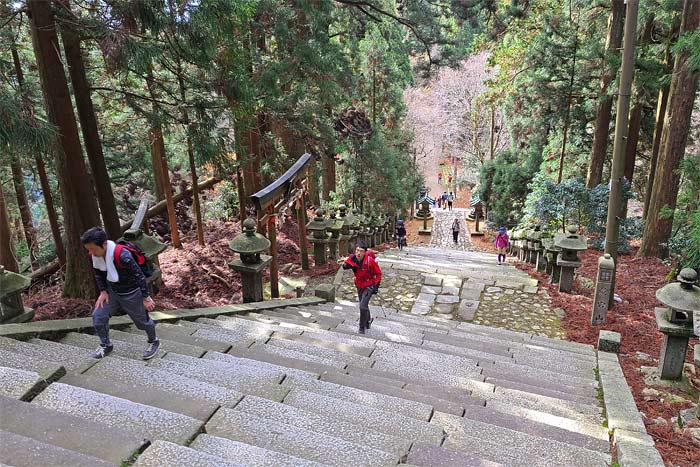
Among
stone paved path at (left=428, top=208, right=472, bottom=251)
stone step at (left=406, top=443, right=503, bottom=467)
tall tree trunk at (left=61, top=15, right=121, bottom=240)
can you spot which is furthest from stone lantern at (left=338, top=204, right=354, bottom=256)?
stone paved path at (left=428, top=208, right=472, bottom=251)

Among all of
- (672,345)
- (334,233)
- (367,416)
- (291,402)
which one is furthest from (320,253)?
(367,416)

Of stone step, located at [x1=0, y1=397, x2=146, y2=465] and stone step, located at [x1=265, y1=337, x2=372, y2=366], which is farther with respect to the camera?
stone step, located at [x1=265, y1=337, x2=372, y2=366]

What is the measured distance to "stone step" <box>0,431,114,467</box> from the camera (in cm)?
185

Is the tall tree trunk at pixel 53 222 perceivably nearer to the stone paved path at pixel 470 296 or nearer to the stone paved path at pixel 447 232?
the stone paved path at pixel 470 296

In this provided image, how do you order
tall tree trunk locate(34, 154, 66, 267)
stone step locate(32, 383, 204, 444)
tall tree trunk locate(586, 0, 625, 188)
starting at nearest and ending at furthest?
1. stone step locate(32, 383, 204, 444)
2. tall tree trunk locate(34, 154, 66, 267)
3. tall tree trunk locate(586, 0, 625, 188)

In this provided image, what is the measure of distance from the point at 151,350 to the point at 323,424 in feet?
6.05

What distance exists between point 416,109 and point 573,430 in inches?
1329

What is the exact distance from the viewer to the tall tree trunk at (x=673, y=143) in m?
8.41

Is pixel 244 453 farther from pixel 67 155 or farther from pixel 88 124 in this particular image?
pixel 88 124

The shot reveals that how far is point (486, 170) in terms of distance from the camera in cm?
2348

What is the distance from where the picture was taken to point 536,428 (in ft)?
9.93

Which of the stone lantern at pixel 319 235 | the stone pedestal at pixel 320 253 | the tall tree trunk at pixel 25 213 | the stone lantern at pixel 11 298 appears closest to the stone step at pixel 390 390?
the stone lantern at pixel 11 298

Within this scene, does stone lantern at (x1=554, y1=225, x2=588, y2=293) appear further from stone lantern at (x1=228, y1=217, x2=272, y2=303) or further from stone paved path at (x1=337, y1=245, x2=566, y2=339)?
stone lantern at (x1=228, y1=217, x2=272, y2=303)

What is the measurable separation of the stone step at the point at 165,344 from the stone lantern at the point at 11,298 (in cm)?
86
